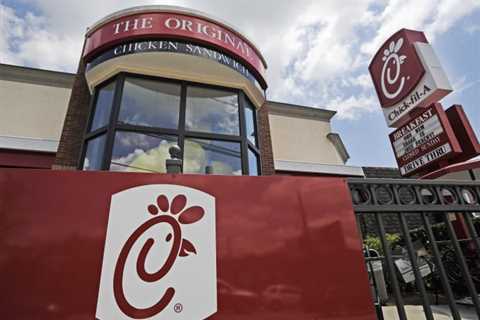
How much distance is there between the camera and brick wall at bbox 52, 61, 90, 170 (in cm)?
422

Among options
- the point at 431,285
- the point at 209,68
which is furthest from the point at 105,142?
the point at 431,285

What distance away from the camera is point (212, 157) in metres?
4.17

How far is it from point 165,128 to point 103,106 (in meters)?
1.21

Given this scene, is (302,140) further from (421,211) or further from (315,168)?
(421,211)

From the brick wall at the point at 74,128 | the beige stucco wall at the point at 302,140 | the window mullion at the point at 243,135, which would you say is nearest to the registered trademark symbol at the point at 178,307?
the window mullion at the point at 243,135

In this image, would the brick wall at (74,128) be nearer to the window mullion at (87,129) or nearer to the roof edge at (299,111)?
the window mullion at (87,129)

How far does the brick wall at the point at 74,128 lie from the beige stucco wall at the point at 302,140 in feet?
18.6

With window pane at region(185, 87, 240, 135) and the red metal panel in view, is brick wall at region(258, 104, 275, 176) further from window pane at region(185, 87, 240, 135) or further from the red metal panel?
the red metal panel

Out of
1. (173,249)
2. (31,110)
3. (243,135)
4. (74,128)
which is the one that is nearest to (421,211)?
(173,249)

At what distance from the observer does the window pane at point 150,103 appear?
4039mm

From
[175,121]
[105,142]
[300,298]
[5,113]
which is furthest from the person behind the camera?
[5,113]

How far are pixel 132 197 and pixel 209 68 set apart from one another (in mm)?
3520

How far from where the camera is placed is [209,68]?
14.2ft

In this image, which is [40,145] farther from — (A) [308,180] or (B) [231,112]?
(A) [308,180]
